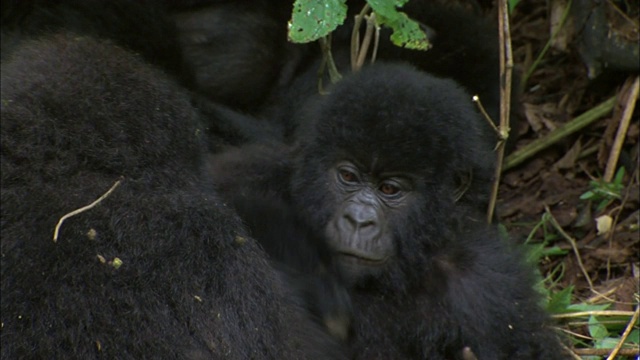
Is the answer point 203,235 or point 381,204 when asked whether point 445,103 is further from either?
point 203,235

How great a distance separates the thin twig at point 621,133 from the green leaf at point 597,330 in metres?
1.27

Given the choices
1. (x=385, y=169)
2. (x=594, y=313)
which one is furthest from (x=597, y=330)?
(x=385, y=169)

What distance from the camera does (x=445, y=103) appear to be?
357 cm

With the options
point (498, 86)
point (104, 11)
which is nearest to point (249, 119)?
point (104, 11)

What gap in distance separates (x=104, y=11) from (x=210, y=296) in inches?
83.3

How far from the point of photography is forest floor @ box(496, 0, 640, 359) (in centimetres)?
434

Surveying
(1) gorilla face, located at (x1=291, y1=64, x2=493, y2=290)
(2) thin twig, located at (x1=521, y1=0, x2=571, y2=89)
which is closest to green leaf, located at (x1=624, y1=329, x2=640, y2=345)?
(1) gorilla face, located at (x1=291, y1=64, x2=493, y2=290)

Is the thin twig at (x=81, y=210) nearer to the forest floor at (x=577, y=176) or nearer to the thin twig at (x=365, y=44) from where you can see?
the thin twig at (x=365, y=44)

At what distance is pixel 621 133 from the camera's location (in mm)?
5141

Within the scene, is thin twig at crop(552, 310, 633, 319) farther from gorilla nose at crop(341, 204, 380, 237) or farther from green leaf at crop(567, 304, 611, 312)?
gorilla nose at crop(341, 204, 380, 237)

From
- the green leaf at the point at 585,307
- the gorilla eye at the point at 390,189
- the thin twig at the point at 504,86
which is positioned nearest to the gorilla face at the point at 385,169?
the gorilla eye at the point at 390,189

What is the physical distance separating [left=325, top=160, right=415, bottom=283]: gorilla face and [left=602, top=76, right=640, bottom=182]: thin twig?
6.25 feet

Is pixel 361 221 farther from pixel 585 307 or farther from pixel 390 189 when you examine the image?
pixel 585 307

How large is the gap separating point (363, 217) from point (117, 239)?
3.81 feet
